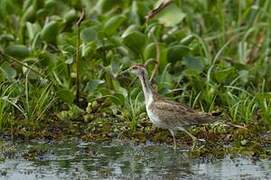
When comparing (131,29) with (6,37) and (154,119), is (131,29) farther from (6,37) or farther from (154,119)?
(154,119)

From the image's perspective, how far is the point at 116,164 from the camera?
852 centimetres

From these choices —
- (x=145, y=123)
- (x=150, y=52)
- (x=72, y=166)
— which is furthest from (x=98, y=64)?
(x=72, y=166)

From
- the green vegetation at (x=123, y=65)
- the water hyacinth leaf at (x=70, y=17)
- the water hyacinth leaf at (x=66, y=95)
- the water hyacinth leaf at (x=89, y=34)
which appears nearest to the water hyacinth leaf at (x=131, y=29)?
the green vegetation at (x=123, y=65)

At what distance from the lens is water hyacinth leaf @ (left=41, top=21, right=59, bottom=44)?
437 inches

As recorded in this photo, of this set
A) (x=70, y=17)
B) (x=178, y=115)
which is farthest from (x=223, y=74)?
(x=70, y=17)

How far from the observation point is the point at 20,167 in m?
8.40

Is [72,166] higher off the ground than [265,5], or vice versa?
[265,5]

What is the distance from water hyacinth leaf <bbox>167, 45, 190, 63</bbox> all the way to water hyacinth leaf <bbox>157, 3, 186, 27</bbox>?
1087mm

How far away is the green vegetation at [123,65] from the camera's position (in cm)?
962

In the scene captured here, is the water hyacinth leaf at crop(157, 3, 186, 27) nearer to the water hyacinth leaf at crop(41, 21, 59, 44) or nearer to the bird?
the water hyacinth leaf at crop(41, 21, 59, 44)

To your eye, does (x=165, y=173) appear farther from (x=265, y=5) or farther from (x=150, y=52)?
(x=265, y=5)

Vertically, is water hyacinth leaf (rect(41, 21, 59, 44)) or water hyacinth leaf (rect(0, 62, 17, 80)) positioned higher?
water hyacinth leaf (rect(41, 21, 59, 44))

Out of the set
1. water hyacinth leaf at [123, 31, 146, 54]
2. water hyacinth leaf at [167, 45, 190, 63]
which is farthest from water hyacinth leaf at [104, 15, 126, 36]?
water hyacinth leaf at [167, 45, 190, 63]

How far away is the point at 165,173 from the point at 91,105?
7.01 feet
